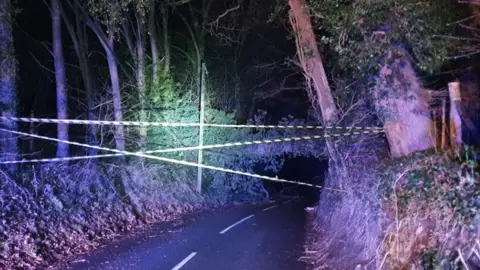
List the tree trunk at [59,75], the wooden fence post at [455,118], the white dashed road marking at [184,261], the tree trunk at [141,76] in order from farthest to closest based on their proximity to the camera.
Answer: the tree trunk at [141,76], the tree trunk at [59,75], the white dashed road marking at [184,261], the wooden fence post at [455,118]

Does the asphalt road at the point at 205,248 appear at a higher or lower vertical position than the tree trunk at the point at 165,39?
lower

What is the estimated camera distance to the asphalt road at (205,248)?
30.5 ft

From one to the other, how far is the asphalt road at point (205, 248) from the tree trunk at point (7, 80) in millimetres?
3750

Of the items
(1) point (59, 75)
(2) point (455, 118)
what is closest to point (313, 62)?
(2) point (455, 118)

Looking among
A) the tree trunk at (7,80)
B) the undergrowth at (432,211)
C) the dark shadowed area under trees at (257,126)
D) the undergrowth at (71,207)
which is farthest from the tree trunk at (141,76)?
the undergrowth at (432,211)

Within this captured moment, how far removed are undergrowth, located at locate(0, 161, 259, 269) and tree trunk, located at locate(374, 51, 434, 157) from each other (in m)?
7.86

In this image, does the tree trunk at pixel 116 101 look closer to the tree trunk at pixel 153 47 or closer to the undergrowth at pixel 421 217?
the tree trunk at pixel 153 47

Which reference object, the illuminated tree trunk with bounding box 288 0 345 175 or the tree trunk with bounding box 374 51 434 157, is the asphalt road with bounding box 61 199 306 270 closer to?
the illuminated tree trunk with bounding box 288 0 345 175

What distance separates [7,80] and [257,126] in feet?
22.7

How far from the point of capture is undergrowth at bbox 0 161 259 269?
934cm

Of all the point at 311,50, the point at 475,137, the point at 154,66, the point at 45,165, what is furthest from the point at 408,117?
the point at 154,66

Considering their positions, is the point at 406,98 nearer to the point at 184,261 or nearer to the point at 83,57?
the point at 184,261

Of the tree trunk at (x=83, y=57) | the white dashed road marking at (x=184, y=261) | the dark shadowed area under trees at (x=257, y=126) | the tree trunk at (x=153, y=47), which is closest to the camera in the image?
the dark shadowed area under trees at (x=257, y=126)

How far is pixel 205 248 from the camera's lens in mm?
11109
